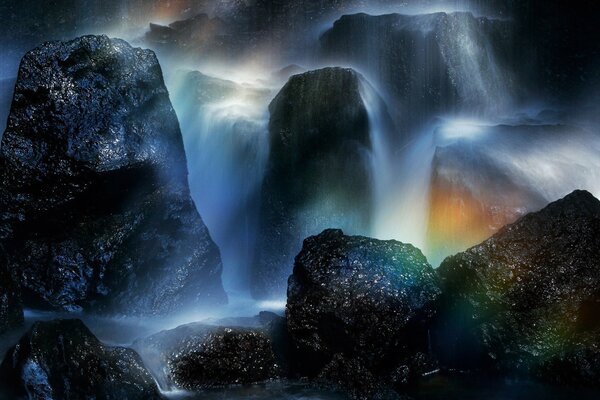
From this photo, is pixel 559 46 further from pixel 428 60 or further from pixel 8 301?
pixel 8 301

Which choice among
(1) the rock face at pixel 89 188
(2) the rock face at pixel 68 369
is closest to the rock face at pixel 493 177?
(1) the rock face at pixel 89 188

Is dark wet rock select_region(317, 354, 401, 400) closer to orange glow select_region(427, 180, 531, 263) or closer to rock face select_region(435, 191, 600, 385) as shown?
rock face select_region(435, 191, 600, 385)

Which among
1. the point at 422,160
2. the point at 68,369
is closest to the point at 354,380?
the point at 68,369

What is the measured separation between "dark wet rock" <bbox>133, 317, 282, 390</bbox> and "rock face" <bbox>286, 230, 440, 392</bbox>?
0.41 meters

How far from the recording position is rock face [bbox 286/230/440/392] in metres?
5.98

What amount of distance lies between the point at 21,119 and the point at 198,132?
12.8 feet

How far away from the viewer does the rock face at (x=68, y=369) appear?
4832mm

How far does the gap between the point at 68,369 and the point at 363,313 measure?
3.23 m

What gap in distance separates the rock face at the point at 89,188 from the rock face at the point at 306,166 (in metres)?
2.10

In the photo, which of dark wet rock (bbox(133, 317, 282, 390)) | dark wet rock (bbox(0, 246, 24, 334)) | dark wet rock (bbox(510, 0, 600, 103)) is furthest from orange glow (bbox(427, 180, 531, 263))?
dark wet rock (bbox(510, 0, 600, 103))

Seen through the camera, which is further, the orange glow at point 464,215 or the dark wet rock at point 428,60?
the dark wet rock at point 428,60

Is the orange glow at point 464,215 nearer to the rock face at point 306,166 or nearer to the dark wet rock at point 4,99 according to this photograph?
the rock face at point 306,166

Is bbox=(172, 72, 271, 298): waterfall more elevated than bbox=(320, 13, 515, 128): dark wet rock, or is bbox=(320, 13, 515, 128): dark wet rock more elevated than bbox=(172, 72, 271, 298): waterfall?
bbox=(320, 13, 515, 128): dark wet rock

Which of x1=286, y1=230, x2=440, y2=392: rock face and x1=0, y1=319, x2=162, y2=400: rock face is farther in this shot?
x1=286, y1=230, x2=440, y2=392: rock face
